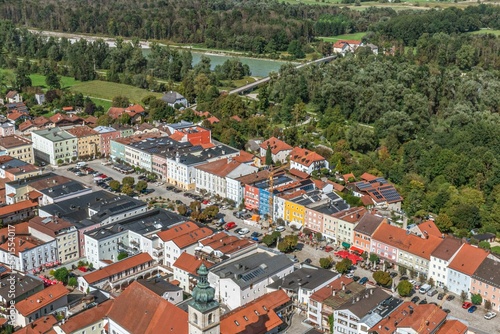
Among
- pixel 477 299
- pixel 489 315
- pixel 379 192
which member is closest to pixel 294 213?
pixel 379 192

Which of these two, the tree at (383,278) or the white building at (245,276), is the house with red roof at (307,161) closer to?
the white building at (245,276)

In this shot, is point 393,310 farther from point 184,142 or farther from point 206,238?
point 184,142

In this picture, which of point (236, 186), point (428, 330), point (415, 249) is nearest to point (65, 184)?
point (236, 186)

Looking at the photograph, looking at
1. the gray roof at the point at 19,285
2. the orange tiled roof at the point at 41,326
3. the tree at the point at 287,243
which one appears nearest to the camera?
the orange tiled roof at the point at 41,326

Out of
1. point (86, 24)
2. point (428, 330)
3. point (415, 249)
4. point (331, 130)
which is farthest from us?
point (86, 24)

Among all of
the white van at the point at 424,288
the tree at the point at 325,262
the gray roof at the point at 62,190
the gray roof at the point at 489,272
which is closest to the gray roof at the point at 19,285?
the gray roof at the point at 62,190

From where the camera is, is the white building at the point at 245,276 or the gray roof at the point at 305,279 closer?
the white building at the point at 245,276

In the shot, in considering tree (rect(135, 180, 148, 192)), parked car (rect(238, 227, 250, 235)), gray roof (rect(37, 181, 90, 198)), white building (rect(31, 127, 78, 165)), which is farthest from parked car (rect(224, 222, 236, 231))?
white building (rect(31, 127, 78, 165))
